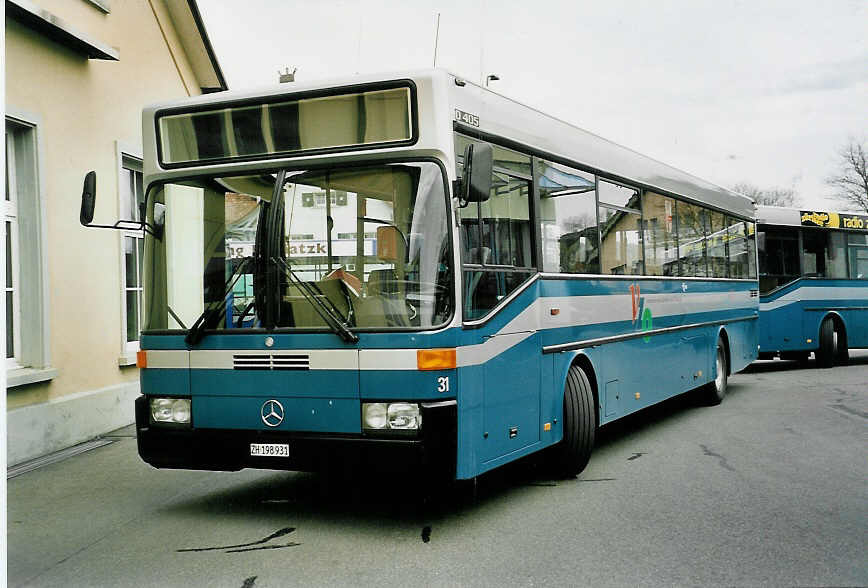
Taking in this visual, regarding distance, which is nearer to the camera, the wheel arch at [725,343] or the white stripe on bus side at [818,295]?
the wheel arch at [725,343]

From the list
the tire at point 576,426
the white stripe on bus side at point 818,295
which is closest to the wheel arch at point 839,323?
the white stripe on bus side at point 818,295

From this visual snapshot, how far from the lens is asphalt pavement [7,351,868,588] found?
545cm

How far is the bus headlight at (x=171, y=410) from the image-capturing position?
6746mm

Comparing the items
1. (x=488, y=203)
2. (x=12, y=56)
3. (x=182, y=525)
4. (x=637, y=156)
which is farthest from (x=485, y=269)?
(x=12, y=56)

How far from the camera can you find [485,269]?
21.8 ft

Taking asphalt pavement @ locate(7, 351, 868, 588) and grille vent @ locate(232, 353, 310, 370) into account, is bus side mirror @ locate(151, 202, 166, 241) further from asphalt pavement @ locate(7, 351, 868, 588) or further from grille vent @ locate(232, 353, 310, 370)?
asphalt pavement @ locate(7, 351, 868, 588)

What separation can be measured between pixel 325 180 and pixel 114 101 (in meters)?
6.99

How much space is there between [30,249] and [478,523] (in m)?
6.27

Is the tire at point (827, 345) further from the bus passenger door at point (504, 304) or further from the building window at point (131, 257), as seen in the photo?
the bus passenger door at point (504, 304)

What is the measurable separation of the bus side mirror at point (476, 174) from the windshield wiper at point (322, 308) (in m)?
1.13

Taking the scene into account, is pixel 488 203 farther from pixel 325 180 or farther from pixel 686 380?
pixel 686 380


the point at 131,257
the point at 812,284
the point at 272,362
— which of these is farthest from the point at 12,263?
the point at 812,284

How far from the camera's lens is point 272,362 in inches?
252

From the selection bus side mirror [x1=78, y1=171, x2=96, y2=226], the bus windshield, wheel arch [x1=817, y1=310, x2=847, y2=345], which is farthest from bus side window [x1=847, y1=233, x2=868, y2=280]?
bus side mirror [x1=78, y1=171, x2=96, y2=226]
